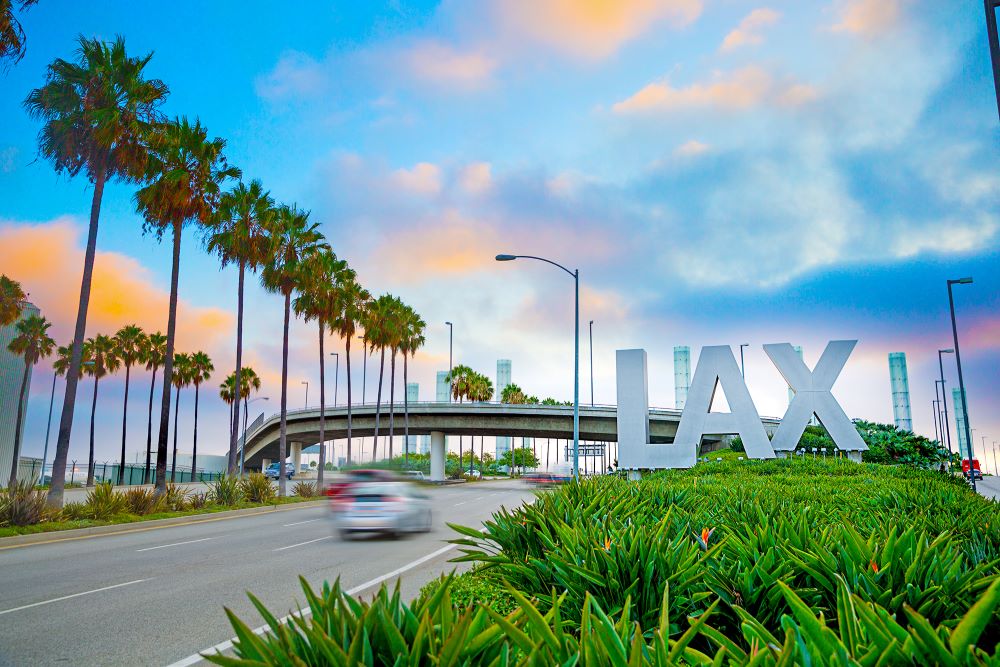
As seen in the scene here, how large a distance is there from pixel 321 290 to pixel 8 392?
35.4m

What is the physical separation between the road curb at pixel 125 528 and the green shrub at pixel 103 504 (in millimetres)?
1073

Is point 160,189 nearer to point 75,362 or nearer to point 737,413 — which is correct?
point 75,362

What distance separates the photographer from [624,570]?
172 inches

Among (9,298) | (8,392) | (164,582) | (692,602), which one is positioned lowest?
(164,582)

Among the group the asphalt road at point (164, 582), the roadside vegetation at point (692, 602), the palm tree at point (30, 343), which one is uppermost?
the palm tree at point (30, 343)

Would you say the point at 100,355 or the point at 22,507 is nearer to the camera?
the point at 22,507

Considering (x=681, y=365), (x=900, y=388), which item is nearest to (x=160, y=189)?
(x=681, y=365)

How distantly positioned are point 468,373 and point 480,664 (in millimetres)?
90422

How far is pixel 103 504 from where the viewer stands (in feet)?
72.3

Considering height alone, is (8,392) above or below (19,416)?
above

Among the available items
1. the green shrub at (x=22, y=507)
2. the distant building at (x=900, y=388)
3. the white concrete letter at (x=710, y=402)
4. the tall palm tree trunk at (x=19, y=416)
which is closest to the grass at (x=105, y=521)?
the green shrub at (x=22, y=507)

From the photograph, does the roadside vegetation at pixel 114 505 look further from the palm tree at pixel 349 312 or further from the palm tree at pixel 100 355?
the palm tree at pixel 100 355

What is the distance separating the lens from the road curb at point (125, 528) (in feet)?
56.0

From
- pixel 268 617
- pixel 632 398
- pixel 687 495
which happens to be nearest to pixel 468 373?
pixel 632 398
